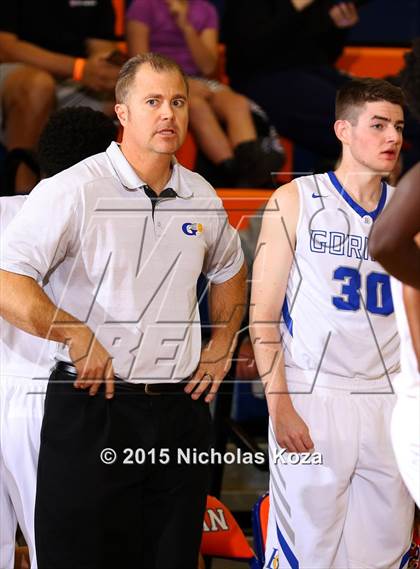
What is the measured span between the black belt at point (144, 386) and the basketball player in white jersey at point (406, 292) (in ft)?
2.22

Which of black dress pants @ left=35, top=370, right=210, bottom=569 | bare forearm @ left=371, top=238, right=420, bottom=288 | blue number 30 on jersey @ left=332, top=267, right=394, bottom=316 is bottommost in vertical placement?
black dress pants @ left=35, top=370, right=210, bottom=569

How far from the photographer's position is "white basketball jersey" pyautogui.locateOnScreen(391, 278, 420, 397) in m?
2.64

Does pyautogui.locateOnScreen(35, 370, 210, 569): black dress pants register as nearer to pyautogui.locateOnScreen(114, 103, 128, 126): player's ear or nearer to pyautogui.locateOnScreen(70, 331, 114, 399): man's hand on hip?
pyautogui.locateOnScreen(70, 331, 114, 399): man's hand on hip

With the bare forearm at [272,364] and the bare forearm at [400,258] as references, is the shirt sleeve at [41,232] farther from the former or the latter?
the bare forearm at [400,258]

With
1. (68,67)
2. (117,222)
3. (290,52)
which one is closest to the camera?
(117,222)

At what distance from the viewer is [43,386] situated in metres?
3.57

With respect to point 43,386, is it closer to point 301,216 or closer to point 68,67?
point 301,216

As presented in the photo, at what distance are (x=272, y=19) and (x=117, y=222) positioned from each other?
266 centimetres

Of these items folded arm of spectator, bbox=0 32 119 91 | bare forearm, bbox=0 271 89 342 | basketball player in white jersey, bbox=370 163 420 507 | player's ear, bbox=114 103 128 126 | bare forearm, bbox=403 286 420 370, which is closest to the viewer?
basketball player in white jersey, bbox=370 163 420 507

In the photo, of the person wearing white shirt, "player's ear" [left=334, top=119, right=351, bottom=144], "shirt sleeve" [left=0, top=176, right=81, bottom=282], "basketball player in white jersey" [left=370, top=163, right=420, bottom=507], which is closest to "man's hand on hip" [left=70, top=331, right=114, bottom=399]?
the person wearing white shirt

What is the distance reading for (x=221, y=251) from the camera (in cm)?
338

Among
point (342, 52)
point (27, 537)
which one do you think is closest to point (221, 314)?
point (27, 537)

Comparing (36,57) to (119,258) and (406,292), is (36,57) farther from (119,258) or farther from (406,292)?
(406,292)

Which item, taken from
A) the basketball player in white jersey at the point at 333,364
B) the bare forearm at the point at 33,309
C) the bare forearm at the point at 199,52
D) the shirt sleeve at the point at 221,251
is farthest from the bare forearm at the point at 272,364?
the bare forearm at the point at 199,52
